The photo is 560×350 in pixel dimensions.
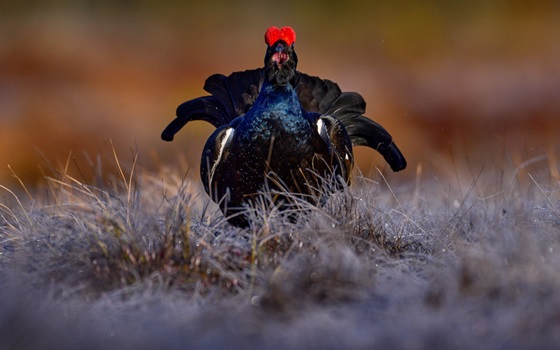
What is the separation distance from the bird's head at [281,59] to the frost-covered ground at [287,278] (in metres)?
0.60

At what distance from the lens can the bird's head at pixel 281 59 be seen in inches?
170

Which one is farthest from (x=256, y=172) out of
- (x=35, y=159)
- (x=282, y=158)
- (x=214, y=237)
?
(x=35, y=159)

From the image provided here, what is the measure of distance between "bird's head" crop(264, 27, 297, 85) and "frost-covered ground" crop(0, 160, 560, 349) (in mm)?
603

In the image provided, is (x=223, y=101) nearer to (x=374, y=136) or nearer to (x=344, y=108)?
(x=344, y=108)

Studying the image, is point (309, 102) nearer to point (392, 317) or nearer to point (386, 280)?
point (386, 280)

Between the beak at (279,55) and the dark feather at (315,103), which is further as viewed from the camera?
the dark feather at (315,103)

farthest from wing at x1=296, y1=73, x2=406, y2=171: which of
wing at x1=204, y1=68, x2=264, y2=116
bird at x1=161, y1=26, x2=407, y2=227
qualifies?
bird at x1=161, y1=26, x2=407, y2=227

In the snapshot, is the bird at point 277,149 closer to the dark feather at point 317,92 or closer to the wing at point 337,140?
the wing at point 337,140

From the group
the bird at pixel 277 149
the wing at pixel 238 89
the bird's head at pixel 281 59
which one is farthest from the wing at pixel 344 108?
the bird's head at pixel 281 59

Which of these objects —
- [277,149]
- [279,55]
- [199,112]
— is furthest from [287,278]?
[199,112]

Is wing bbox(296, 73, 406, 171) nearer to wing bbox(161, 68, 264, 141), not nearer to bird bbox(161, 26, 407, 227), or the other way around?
wing bbox(161, 68, 264, 141)

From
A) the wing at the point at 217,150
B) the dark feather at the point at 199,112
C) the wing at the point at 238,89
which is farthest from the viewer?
the dark feather at the point at 199,112

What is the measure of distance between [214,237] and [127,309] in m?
0.71

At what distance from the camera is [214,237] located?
3807 millimetres
